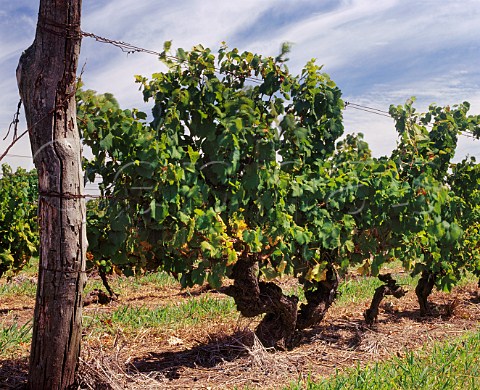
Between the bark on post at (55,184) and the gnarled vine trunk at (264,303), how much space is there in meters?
1.97

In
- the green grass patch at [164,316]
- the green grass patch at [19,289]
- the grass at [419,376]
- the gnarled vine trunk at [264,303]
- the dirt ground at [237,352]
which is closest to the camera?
the grass at [419,376]

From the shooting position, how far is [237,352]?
6.54 meters

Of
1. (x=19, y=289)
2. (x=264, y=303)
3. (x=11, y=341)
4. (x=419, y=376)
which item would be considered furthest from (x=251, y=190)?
(x=19, y=289)

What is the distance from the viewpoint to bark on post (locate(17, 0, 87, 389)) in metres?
4.73

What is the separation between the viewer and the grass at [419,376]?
16.3 feet

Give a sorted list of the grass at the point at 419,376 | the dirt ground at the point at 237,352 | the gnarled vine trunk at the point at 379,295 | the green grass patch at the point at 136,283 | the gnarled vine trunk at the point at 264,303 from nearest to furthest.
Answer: the grass at the point at 419,376, the dirt ground at the point at 237,352, the gnarled vine trunk at the point at 264,303, the gnarled vine trunk at the point at 379,295, the green grass patch at the point at 136,283

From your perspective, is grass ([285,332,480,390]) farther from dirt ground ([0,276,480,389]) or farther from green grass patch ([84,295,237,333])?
green grass patch ([84,295,237,333])

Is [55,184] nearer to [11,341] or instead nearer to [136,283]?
[11,341]

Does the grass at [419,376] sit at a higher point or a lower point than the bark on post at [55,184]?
lower

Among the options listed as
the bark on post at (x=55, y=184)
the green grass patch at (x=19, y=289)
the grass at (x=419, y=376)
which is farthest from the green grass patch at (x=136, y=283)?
the bark on post at (x=55, y=184)

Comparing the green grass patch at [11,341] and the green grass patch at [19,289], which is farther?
the green grass patch at [19,289]

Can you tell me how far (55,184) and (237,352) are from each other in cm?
294

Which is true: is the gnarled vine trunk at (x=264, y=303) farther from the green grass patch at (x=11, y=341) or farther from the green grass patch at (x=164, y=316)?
the green grass patch at (x=11, y=341)

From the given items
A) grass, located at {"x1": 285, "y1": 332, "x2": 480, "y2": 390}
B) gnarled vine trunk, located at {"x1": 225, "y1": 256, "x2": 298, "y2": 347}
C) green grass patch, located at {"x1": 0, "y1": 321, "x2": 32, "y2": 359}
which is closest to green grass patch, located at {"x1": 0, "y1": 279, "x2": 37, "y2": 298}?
green grass patch, located at {"x1": 0, "y1": 321, "x2": 32, "y2": 359}
